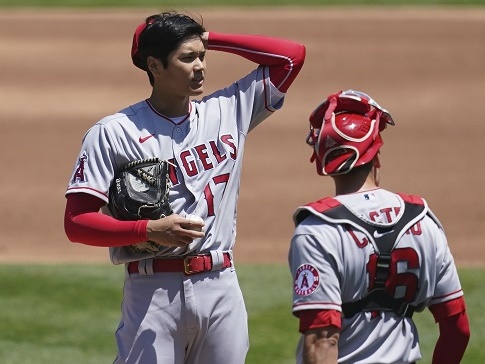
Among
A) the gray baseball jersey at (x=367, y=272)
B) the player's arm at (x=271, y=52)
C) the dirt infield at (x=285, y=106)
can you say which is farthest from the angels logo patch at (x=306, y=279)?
the dirt infield at (x=285, y=106)

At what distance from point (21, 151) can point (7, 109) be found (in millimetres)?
1316

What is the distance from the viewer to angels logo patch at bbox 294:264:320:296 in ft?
10.3

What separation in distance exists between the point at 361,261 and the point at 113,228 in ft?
3.94

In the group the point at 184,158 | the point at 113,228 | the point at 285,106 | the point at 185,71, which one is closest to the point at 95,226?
the point at 113,228

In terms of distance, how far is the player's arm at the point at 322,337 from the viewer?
10.3 ft

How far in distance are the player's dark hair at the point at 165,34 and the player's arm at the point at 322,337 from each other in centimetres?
149

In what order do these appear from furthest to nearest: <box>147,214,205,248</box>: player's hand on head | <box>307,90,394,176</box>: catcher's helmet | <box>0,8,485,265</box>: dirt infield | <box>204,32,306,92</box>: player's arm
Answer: <box>0,8,485,265</box>: dirt infield
<box>204,32,306,92</box>: player's arm
<box>147,214,205,248</box>: player's hand on head
<box>307,90,394,176</box>: catcher's helmet

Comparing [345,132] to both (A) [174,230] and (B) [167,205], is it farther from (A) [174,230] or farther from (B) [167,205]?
(B) [167,205]

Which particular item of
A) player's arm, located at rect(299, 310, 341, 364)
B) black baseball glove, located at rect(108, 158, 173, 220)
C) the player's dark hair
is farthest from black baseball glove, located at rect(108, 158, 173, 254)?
player's arm, located at rect(299, 310, 341, 364)

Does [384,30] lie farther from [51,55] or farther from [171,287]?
[171,287]

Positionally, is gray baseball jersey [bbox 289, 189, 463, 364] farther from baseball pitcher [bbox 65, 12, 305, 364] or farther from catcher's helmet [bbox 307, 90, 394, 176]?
baseball pitcher [bbox 65, 12, 305, 364]

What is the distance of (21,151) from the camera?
1348 centimetres

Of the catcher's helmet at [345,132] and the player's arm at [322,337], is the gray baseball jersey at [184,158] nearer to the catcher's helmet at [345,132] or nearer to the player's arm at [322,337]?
the catcher's helmet at [345,132]

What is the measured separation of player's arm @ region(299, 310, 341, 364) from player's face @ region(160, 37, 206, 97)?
1385 mm
